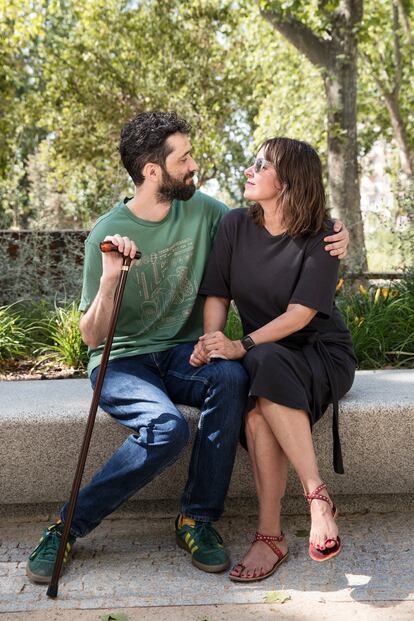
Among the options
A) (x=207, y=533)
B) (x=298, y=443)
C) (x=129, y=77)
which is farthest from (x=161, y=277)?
(x=129, y=77)

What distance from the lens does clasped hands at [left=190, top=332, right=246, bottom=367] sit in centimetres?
299

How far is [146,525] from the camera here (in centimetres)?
341

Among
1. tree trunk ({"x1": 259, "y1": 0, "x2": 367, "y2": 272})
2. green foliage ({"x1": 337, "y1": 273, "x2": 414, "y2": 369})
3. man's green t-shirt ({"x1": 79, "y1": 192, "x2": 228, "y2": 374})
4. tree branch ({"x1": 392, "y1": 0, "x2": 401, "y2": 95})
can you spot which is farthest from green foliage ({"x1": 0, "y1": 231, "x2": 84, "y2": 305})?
tree branch ({"x1": 392, "y1": 0, "x2": 401, "y2": 95})

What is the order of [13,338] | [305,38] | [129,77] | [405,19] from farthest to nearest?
[129,77] → [405,19] → [305,38] → [13,338]

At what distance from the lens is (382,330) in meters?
4.59

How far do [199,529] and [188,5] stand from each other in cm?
1578

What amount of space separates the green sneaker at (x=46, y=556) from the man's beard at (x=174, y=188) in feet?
4.36

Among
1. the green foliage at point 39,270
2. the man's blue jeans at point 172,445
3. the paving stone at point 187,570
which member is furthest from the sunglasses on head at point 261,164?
the green foliage at point 39,270

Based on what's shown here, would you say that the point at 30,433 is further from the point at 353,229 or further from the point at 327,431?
the point at 353,229

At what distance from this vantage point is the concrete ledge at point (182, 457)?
10.5 feet

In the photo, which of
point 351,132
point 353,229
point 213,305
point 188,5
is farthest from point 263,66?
point 213,305

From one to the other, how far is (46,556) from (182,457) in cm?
67

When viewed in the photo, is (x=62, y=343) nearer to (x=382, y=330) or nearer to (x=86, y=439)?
(x=382, y=330)

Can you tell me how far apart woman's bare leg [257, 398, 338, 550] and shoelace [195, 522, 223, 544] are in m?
0.42
